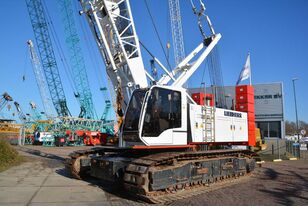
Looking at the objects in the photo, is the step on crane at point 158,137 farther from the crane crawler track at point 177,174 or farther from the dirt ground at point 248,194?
the dirt ground at point 248,194

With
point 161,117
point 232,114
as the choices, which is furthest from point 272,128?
point 161,117

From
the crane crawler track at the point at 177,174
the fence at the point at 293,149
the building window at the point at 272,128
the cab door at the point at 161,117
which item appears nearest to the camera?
the crane crawler track at the point at 177,174

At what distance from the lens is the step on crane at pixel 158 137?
939cm

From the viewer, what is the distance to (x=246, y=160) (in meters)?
13.7

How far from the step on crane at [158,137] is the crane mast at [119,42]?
4cm

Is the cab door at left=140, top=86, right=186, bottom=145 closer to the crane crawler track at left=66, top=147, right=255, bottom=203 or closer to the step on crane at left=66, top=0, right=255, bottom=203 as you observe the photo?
the step on crane at left=66, top=0, right=255, bottom=203

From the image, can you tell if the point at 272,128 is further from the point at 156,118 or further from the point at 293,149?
the point at 156,118

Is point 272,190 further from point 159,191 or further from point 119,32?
point 119,32

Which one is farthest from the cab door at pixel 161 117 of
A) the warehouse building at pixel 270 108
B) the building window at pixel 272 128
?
the building window at pixel 272 128

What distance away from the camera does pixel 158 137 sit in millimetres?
9945

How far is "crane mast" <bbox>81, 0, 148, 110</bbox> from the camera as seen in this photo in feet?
42.5

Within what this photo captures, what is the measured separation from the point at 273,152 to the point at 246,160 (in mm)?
15886

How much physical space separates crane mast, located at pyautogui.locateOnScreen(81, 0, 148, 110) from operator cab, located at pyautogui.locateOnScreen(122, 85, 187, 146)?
8.36 feet

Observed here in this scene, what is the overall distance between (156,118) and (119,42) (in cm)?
438
